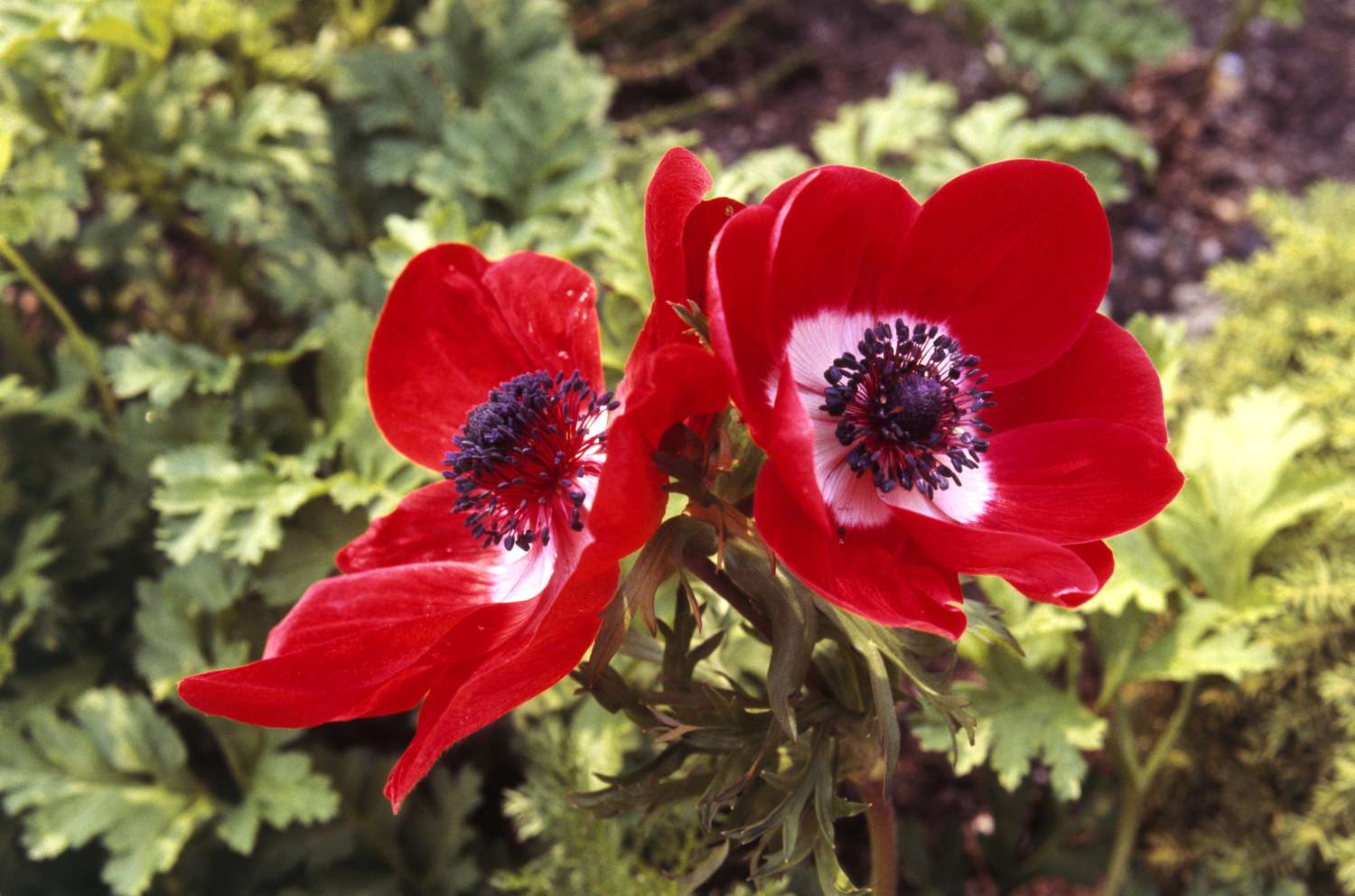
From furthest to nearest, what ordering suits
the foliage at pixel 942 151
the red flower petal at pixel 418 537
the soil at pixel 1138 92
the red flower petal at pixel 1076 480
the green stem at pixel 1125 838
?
1. the soil at pixel 1138 92
2. the foliage at pixel 942 151
3. the green stem at pixel 1125 838
4. the red flower petal at pixel 418 537
5. the red flower petal at pixel 1076 480

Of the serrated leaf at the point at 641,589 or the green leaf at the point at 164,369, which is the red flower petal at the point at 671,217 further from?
the green leaf at the point at 164,369

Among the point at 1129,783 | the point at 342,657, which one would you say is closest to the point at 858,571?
the point at 342,657

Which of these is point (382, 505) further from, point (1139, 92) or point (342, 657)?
point (1139, 92)

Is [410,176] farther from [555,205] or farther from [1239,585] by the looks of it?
[1239,585]

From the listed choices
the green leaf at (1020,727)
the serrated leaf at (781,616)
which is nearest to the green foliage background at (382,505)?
the green leaf at (1020,727)

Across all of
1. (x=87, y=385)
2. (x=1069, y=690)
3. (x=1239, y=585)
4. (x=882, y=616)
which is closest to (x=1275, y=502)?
(x=1239, y=585)

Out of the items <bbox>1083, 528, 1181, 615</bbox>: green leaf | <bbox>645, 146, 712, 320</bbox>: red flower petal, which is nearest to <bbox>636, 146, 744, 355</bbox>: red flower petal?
<bbox>645, 146, 712, 320</bbox>: red flower petal

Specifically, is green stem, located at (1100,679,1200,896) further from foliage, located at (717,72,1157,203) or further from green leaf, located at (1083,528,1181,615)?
foliage, located at (717,72,1157,203)
